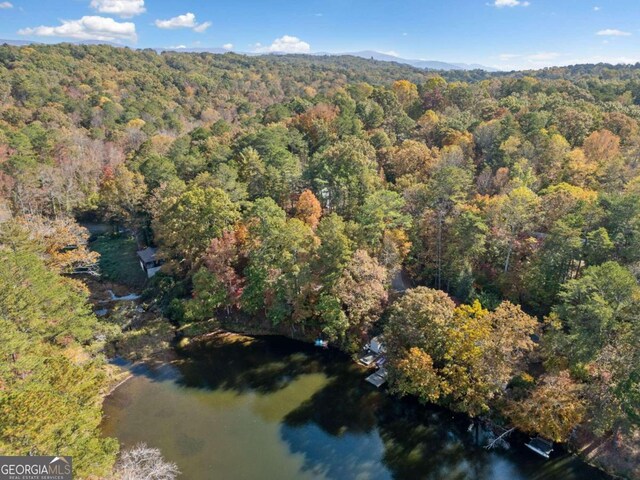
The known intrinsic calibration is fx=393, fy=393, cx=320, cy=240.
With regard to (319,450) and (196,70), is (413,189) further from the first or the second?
(196,70)

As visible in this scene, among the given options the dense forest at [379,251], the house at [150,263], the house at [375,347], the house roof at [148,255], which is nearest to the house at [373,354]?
the house at [375,347]

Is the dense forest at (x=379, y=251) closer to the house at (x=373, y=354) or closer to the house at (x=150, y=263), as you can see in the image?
the house at (x=373, y=354)

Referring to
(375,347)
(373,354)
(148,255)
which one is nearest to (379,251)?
(375,347)

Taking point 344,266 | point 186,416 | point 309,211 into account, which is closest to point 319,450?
point 186,416

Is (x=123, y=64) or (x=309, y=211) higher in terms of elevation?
(x=123, y=64)

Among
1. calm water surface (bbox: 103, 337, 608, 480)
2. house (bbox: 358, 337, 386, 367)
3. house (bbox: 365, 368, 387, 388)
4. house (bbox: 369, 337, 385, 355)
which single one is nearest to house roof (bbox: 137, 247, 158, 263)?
calm water surface (bbox: 103, 337, 608, 480)

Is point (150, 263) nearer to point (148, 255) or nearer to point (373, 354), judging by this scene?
point (148, 255)
